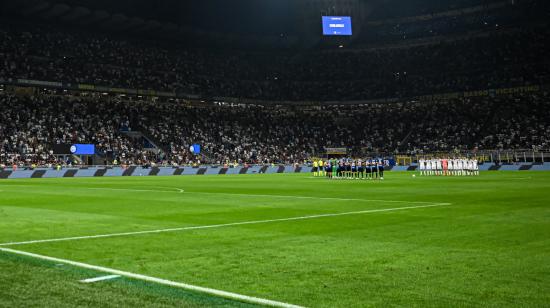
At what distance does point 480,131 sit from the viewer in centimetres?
7138

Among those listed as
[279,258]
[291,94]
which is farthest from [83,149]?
[279,258]

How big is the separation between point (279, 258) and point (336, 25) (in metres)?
78.0

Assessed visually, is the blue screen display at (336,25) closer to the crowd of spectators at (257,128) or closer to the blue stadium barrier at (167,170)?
the crowd of spectators at (257,128)

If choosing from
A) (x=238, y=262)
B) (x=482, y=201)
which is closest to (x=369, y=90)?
(x=482, y=201)

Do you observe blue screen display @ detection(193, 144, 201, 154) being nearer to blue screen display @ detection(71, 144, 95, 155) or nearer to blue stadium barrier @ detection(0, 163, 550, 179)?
blue stadium barrier @ detection(0, 163, 550, 179)

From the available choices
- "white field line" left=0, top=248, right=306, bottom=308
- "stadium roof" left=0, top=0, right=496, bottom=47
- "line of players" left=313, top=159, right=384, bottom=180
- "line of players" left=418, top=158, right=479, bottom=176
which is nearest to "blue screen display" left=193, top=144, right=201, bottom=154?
"stadium roof" left=0, top=0, right=496, bottom=47

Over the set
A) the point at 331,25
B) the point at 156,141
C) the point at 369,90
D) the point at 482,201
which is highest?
the point at 331,25

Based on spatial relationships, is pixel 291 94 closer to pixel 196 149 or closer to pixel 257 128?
pixel 257 128

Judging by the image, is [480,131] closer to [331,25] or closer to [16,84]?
[331,25]

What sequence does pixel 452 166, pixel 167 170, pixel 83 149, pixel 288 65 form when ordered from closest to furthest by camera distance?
pixel 452 166 < pixel 167 170 < pixel 83 149 < pixel 288 65

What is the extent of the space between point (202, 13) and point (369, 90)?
1166 inches

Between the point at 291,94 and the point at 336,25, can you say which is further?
the point at 291,94

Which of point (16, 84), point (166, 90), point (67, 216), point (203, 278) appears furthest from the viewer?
point (166, 90)

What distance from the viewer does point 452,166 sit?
43375 mm
